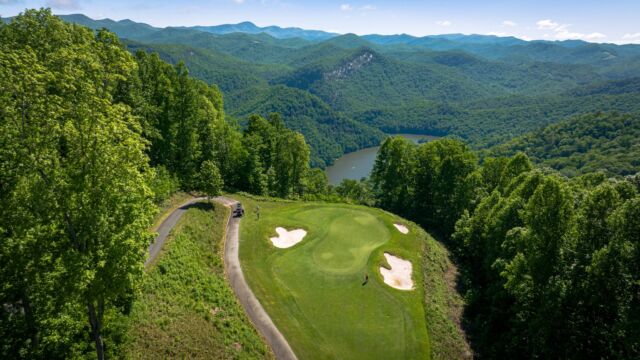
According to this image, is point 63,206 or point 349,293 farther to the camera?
point 349,293

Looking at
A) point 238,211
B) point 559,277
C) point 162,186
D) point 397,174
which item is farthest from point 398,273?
point 397,174

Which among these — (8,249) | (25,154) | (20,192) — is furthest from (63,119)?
(8,249)

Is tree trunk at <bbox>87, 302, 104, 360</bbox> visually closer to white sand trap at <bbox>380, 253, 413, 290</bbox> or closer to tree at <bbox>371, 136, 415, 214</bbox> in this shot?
white sand trap at <bbox>380, 253, 413, 290</bbox>

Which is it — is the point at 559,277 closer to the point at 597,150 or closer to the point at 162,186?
the point at 162,186

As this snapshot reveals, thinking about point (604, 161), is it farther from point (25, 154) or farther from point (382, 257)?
point (25, 154)

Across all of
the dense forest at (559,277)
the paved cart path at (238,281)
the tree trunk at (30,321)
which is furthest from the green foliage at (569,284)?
the tree trunk at (30,321)

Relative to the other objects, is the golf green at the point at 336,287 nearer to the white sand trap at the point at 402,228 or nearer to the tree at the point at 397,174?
the white sand trap at the point at 402,228

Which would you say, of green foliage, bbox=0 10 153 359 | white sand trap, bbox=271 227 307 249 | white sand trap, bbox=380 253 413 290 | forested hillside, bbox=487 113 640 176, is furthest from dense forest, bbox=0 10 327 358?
forested hillside, bbox=487 113 640 176
